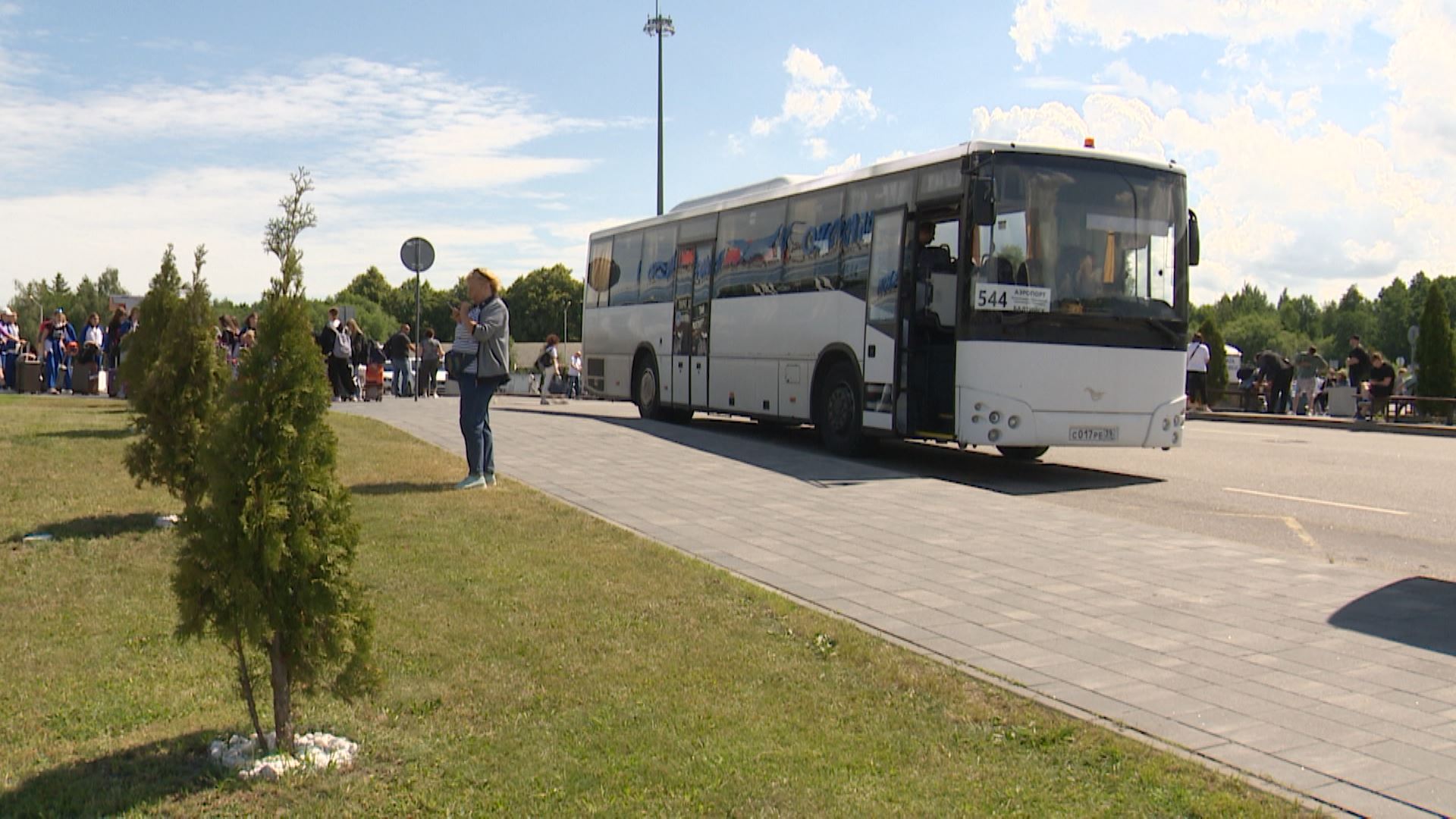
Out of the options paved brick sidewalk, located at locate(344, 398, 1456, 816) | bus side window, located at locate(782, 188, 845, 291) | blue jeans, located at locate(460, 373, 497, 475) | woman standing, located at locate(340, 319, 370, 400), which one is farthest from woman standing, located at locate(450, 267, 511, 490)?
woman standing, located at locate(340, 319, 370, 400)

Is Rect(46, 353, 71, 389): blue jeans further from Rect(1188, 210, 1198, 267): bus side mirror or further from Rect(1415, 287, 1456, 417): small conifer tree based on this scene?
Rect(1415, 287, 1456, 417): small conifer tree

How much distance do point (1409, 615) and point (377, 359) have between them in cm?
2553

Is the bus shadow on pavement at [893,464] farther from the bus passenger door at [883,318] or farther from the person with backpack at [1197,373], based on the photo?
the person with backpack at [1197,373]

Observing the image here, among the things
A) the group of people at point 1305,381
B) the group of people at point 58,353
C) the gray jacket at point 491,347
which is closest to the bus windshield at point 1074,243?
the gray jacket at point 491,347

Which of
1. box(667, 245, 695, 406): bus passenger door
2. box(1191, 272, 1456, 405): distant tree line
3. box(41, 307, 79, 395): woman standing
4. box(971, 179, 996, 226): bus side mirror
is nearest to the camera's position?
box(971, 179, 996, 226): bus side mirror

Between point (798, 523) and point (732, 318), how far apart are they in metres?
8.88

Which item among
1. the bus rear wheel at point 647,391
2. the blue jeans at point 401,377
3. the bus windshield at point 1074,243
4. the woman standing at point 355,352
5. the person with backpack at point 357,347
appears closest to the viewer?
the bus windshield at point 1074,243

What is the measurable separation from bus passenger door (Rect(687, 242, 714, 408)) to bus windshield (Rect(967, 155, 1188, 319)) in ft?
21.7

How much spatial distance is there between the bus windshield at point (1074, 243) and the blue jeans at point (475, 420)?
5.14 m

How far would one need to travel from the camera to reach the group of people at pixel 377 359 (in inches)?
987

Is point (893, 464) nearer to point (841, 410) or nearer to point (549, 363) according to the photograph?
point (841, 410)

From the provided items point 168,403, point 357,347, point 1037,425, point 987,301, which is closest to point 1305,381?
point 1037,425

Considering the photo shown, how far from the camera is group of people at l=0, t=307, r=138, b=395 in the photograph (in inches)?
1043

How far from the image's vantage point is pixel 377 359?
29.8m
